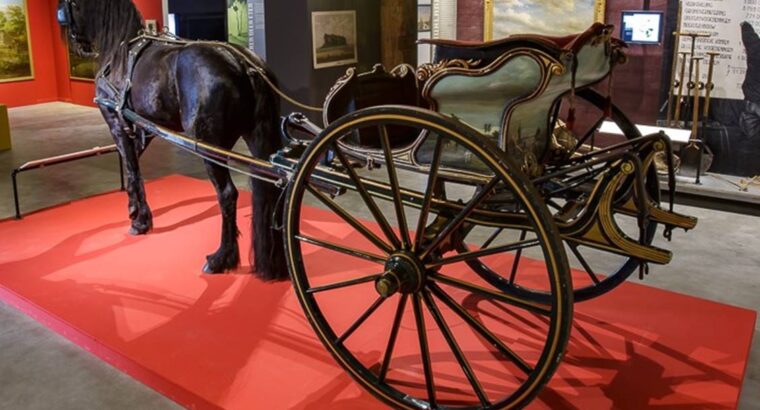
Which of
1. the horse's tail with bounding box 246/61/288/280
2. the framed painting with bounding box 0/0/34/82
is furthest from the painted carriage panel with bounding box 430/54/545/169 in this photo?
the framed painting with bounding box 0/0/34/82

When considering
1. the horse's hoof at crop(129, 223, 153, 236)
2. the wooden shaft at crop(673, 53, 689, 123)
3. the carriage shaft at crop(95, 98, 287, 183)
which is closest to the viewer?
the carriage shaft at crop(95, 98, 287, 183)

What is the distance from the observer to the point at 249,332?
3.44 meters

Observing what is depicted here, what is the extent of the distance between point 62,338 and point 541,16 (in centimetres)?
517

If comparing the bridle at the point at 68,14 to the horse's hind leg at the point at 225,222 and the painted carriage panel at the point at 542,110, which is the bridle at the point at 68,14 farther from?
the painted carriage panel at the point at 542,110

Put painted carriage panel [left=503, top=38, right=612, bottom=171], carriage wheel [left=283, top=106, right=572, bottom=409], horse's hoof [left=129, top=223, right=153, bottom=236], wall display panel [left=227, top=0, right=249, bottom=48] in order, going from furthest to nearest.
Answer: wall display panel [left=227, top=0, right=249, bottom=48], horse's hoof [left=129, top=223, right=153, bottom=236], painted carriage panel [left=503, top=38, right=612, bottom=171], carriage wheel [left=283, top=106, right=572, bottom=409]

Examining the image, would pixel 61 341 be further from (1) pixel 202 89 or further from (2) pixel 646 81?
(2) pixel 646 81

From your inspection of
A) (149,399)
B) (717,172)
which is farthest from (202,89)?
(717,172)

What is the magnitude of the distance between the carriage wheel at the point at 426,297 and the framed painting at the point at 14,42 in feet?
33.8

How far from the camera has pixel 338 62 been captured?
24.4 ft

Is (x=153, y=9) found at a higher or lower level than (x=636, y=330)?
higher

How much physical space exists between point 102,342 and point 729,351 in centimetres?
287

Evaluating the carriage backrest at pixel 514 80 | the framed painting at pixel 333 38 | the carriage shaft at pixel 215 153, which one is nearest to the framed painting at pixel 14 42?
the framed painting at pixel 333 38

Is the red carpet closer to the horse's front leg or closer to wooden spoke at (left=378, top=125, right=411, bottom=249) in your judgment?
the horse's front leg

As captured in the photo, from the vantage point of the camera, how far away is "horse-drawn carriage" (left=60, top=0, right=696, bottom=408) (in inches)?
93.3
